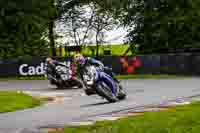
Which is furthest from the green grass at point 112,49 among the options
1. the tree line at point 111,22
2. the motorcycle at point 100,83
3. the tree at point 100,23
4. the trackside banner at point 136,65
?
the motorcycle at point 100,83

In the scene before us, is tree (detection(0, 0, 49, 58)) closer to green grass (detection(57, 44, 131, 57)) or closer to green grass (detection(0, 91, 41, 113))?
green grass (detection(57, 44, 131, 57))

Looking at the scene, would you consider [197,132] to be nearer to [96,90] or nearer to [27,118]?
[27,118]

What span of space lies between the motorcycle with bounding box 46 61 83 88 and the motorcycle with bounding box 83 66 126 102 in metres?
9.88

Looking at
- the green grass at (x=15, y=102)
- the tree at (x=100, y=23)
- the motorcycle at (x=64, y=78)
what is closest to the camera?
the green grass at (x=15, y=102)

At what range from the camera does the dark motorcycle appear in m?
29.4

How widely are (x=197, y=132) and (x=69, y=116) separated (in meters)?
6.01

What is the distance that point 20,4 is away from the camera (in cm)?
4928

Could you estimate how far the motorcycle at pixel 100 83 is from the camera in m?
18.9

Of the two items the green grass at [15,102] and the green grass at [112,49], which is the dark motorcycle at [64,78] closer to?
the green grass at [15,102]

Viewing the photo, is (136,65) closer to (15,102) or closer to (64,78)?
(64,78)

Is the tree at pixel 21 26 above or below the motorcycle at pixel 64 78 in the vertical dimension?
above

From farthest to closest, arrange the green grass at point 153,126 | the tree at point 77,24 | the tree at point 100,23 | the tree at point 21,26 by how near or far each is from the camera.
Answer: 1. the tree at point 77,24
2. the tree at point 100,23
3. the tree at point 21,26
4. the green grass at point 153,126

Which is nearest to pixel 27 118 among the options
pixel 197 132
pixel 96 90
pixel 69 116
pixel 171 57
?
pixel 69 116

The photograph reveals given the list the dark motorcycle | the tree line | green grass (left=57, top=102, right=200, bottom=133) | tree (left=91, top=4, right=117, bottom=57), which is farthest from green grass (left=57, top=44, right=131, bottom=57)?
green grass (left=57, top=102, right=200, bottom=133)
